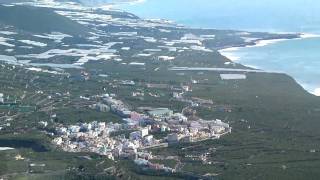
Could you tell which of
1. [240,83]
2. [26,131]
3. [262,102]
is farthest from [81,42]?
[26,131]

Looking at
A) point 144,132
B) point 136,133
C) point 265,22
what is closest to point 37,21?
point 265,22

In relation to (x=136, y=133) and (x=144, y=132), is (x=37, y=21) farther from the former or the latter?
(x=136, y=133)

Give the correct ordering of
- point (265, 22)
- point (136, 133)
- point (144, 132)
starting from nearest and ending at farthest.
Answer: point (136, 133)
point (144, 132)
point (265, 22)

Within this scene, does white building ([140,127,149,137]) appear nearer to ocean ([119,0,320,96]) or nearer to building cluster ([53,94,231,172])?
building cluster ([53,94,231,172])

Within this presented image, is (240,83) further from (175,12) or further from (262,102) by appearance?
(175,12)

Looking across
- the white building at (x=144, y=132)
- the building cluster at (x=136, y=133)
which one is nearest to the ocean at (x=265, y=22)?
the building cluster at (x=136, y=133)

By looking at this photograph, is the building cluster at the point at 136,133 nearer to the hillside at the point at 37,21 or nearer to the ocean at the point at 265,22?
the ocean at the point at 265,22

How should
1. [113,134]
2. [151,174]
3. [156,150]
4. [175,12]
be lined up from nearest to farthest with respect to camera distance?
[151,174] < [156,150] < [113,134] < [175,12]

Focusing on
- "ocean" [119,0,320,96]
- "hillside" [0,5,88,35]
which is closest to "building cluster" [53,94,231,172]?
"ocean" [119,0,320,96]
